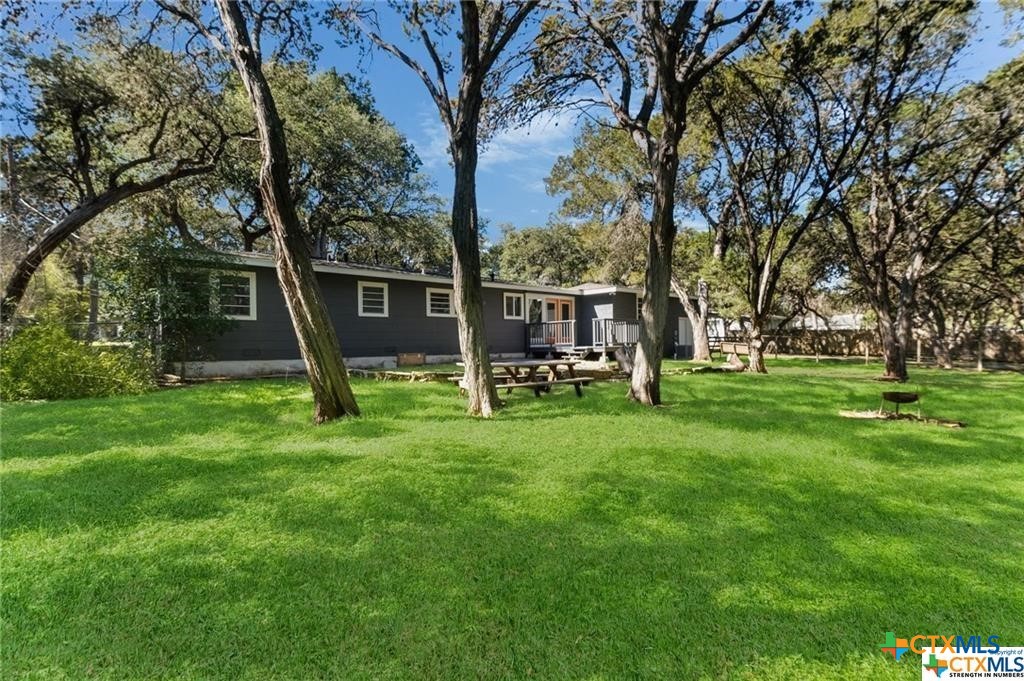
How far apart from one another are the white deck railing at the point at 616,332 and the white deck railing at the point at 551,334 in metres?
1.16

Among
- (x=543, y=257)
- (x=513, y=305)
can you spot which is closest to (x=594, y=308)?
(x=513, y=305)

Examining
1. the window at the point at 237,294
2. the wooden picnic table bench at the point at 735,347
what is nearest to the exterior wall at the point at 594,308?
the wooden picnic table bench at the point at 735,347

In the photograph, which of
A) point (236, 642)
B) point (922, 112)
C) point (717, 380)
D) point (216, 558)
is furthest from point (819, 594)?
point (922, 112)

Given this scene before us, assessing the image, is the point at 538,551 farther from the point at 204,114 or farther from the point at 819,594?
the point at 204,114

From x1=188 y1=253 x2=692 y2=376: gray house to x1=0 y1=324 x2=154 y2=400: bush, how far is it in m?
2.58

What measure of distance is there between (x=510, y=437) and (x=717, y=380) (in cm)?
803

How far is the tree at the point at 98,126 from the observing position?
1073cm

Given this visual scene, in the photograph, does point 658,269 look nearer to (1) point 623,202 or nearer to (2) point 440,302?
(2) point 440,302

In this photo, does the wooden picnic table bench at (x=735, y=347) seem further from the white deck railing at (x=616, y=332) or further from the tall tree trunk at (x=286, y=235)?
the tall tree trunk at (x=286, y=235)

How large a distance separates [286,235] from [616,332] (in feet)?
45.0

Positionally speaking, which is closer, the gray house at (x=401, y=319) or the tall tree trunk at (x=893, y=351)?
the gray house at (x=401, y=319)

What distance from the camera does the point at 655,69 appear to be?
27.2 feet

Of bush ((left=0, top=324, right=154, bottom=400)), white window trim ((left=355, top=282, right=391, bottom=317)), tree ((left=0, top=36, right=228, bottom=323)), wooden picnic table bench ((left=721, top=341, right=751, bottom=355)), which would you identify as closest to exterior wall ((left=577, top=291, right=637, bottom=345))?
wooden picnic table bench ((left=721, top=341, right=751, bottom=355))

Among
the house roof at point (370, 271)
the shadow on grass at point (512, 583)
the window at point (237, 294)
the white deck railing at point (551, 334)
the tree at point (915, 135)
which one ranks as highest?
the tree at point (915, 135)
